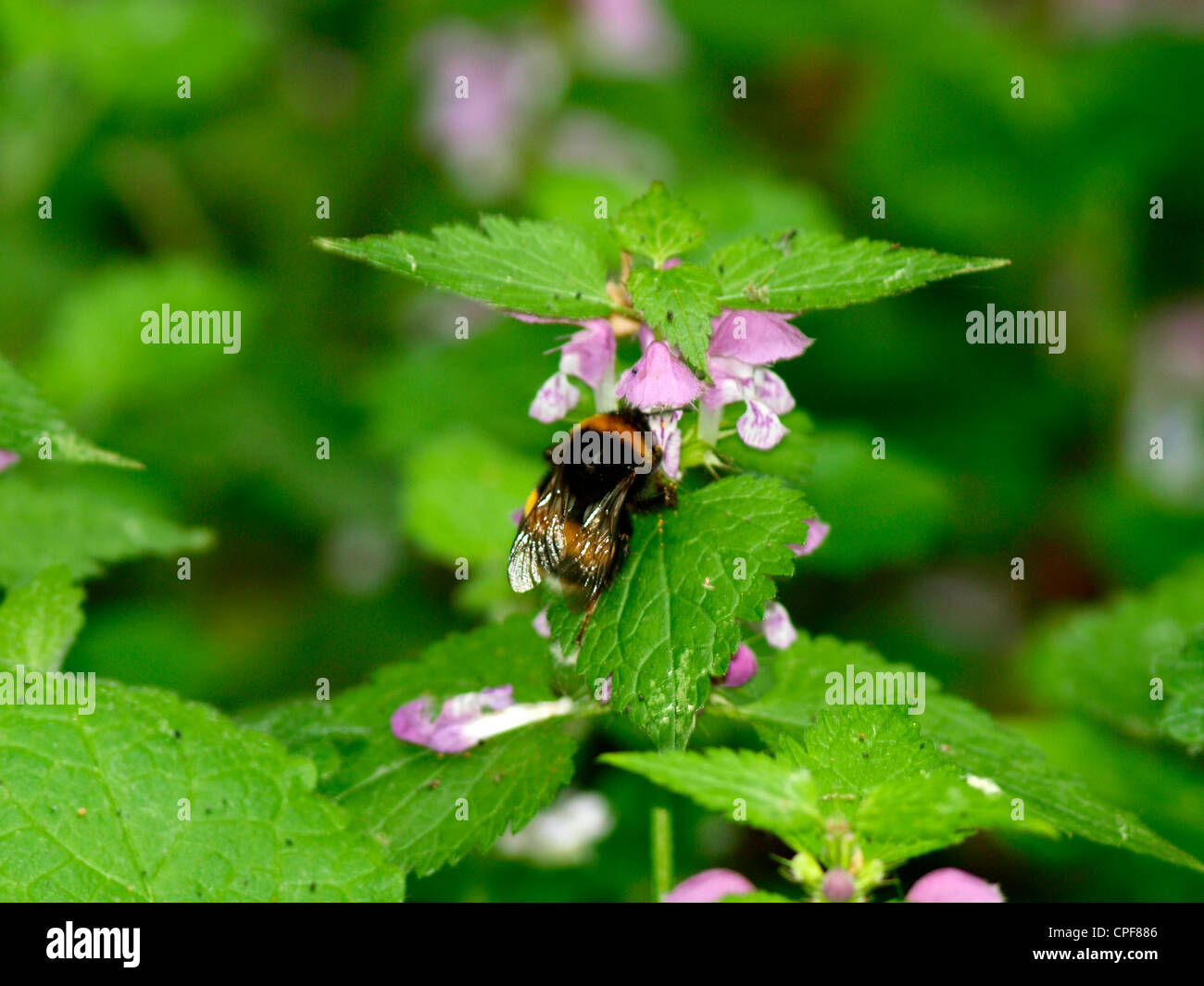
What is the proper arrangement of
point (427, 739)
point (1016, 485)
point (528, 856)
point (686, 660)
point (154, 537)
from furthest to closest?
point (1016, 485)
point (528, 856)
point (154, 537)
point (427, 739)
point (686, 660)

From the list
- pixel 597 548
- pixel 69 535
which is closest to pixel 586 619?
pixel 597 548

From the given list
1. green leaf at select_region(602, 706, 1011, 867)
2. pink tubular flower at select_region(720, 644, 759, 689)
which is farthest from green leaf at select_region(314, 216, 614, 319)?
green leaf at select_region(602, 706, 1011, 867)

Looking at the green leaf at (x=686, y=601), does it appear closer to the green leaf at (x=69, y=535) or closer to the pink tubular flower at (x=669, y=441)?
the pink tubular flower at (x=669, y=441)

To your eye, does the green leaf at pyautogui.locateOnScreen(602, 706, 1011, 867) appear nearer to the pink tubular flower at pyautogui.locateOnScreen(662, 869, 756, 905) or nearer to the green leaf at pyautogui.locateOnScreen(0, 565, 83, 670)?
the pink tubular flower at pyautogui.locateOnScreen(662, 869, 756, 905)

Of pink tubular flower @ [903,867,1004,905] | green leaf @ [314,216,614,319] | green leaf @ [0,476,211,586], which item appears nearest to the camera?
pink tubular flower @ [903,867,1004,905]

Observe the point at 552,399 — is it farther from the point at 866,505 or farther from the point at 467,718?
the point at 866,505

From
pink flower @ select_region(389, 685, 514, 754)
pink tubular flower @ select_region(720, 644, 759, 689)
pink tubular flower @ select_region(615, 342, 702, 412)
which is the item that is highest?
pink tubular flower @ select_region(615, 342, 702, 412)

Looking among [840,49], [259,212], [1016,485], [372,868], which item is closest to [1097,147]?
[1016,485]

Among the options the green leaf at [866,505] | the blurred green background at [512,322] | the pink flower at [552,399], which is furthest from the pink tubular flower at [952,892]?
the blurred green background at [512,322]

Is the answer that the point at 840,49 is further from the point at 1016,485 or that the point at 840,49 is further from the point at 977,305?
the point at 1016,485
